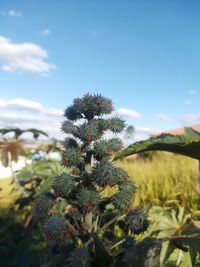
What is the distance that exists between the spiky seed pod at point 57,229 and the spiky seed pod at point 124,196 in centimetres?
20

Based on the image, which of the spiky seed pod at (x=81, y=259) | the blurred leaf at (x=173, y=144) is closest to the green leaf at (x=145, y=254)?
the spiky seed pod at (x=81, y=259)

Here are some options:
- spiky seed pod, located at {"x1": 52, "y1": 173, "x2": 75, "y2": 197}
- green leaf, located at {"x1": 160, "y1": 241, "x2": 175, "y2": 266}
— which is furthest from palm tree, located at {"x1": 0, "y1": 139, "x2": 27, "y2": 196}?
green leaf, located at {"x1": 160, "y1": 241, "x2": 175, "y2": 266}

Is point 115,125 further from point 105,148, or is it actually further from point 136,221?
point 136,221

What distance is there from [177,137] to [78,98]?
0.49 m

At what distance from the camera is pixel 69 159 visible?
1673mm

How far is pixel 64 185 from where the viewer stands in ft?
5.32

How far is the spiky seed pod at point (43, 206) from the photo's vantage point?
1.68 metres

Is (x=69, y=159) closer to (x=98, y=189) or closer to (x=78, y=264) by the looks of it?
(x=98, y=189)

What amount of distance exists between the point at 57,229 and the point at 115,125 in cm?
44

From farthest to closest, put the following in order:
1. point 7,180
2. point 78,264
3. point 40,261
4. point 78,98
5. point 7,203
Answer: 1. point 7,180
2. point 7,203
3. point 40,261
4. point 78,98
5. point 78,264

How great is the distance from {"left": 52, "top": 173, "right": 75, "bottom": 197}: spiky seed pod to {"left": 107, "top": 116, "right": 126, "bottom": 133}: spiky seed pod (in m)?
0.24

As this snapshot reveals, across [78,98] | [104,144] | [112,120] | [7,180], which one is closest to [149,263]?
[104,144]

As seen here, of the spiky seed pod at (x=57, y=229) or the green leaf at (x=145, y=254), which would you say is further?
the spiky seed pod at (x=57, y=229)

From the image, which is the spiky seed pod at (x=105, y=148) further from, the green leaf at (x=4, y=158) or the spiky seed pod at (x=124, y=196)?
the green leaf at (x=4, y=158)
